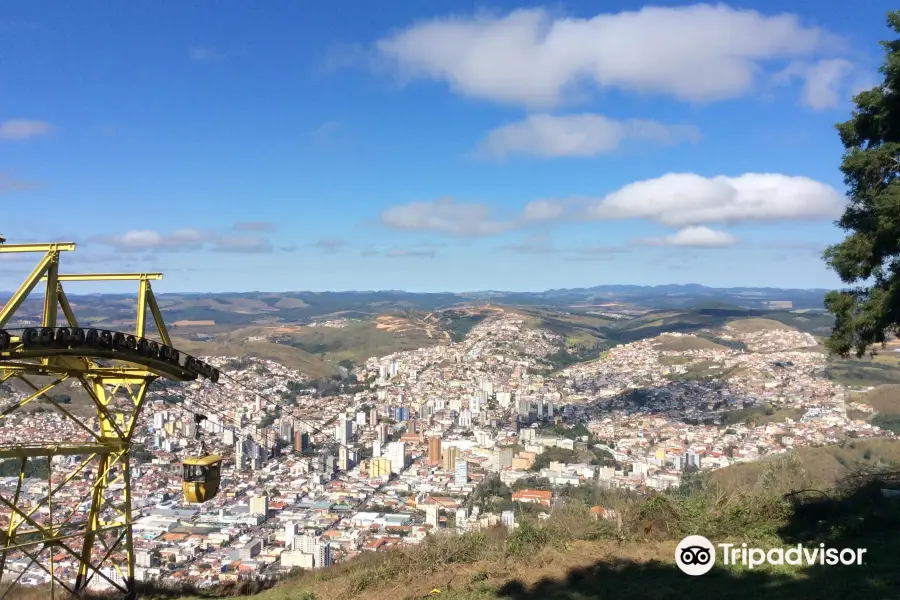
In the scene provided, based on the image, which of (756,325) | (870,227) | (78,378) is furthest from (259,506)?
(756,325)

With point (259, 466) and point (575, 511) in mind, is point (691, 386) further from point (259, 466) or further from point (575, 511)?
point (575, 511)

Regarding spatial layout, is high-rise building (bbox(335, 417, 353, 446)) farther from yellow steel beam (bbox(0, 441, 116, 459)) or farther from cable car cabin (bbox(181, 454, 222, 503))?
yellow steel beam (bbox(0, 441, 116, 459))

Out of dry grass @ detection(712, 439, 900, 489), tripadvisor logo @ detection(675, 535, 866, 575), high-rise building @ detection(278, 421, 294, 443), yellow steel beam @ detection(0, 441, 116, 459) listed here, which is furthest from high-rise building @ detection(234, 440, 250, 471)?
tripadvisor logo @ detection(675, 535, 866, 575)

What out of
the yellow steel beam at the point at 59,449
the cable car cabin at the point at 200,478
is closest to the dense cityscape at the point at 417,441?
the cable car cabin at the point at 200,478

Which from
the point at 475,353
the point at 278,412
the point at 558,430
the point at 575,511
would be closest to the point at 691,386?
the point at 558,430

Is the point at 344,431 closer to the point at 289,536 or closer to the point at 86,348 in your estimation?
the point at 289,536

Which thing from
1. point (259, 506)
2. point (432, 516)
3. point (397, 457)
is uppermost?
point (432, 516)
